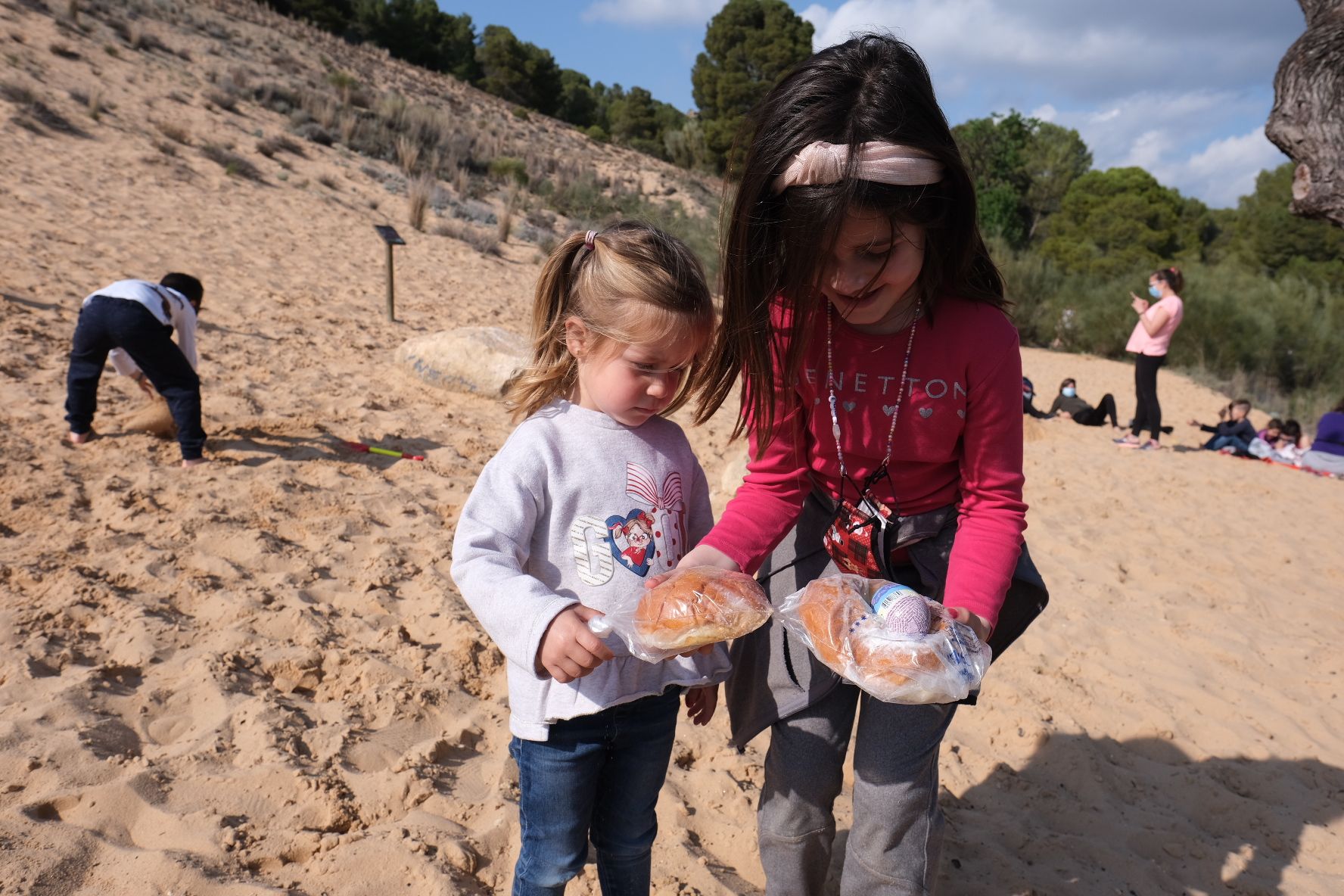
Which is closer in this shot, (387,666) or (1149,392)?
(387,666)

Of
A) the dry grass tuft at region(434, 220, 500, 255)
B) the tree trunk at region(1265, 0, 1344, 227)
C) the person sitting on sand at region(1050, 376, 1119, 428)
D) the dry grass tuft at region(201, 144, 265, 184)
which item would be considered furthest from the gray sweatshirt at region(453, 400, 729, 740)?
the dry grass tuft at region(201, 144, 265, 184)

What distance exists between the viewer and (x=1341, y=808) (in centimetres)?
287

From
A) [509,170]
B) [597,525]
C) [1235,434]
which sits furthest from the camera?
[509,170]

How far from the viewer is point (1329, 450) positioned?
8.16 m

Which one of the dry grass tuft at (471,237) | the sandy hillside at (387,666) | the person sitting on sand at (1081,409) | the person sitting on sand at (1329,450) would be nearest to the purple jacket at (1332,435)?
the person sitting on sand at (1329,450)

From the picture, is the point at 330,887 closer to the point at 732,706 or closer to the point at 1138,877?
the point at 732,706

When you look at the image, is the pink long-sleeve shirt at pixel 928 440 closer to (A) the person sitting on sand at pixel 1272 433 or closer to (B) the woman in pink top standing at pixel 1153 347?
(B) the woman in pink top standing at pixel 1153 347

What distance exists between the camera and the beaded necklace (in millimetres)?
1609

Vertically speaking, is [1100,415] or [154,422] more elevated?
[1100,415]

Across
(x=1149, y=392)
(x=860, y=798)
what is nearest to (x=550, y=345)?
(x=860, y=798)

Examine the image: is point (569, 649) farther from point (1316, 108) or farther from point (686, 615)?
point (1316, 108)

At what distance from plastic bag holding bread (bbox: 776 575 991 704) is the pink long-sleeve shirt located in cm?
16

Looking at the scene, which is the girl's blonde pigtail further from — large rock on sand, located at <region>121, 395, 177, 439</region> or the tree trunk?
large rock on sand, located at <region>121, 395, 177, 439</region>

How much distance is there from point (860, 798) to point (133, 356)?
4.67 metres
